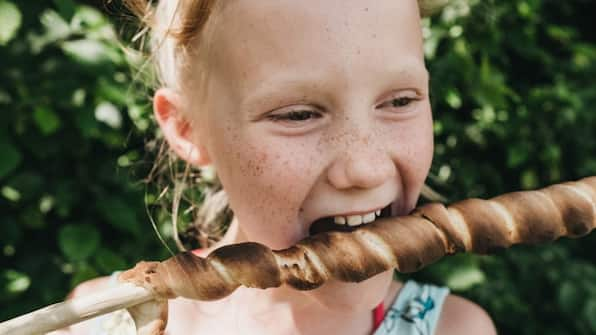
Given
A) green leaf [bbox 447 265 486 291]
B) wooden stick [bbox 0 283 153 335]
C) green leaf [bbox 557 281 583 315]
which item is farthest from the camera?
green leaf [bbox 557 281 583 315]

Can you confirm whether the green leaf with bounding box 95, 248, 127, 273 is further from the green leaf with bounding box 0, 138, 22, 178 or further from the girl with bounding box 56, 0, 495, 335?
the girl with bounding box 56, 0, 495, 335

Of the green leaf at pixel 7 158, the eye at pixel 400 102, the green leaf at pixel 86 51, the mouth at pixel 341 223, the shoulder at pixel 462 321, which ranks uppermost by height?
the eye at pixel 400 102

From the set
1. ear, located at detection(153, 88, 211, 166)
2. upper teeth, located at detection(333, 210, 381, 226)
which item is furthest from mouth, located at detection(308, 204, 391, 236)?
ear, located at detection(153, 88, 211, 166)

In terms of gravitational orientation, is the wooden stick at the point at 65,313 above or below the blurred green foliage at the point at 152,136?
above

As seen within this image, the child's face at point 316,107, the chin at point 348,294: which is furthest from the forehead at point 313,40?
the chin at point 348,294

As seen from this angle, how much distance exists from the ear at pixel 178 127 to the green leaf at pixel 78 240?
44 cm

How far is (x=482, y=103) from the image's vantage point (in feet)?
6.44

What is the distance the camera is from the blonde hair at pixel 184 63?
1.16 meters

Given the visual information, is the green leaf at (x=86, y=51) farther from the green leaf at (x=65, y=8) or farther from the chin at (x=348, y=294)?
the chin at (x=348, y=294)

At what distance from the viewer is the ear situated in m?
1.32

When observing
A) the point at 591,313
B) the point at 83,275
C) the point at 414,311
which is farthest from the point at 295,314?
the point at 591,313

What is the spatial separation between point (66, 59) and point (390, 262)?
1.01 m

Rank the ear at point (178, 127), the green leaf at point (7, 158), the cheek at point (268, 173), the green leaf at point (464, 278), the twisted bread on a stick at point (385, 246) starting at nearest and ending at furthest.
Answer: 1. the twisted bread on a stick at point (385, 246)
2. the cheek at point (268, 173)
3. the ear at point (178, 127)
4. the green leaf at point (7, 158)
5. the green leaf at point (464, 278)

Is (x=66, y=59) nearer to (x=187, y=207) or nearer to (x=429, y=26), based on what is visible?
(x=187, y=207)
